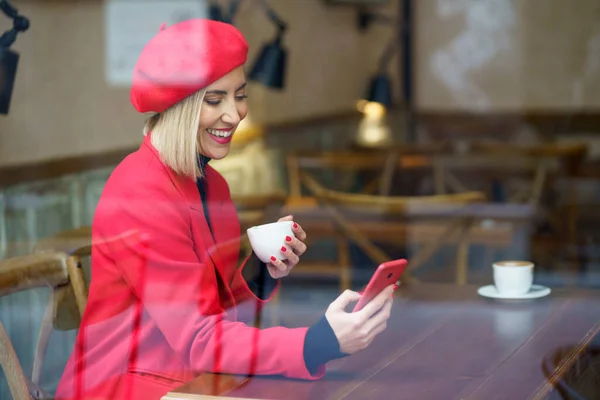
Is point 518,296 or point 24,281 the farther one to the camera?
point 518,296

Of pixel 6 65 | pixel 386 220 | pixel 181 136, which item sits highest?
pixel 6 65

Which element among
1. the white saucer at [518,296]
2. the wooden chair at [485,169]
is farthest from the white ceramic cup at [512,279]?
the wooden chair at [485,169]

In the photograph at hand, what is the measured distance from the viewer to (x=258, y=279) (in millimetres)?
1785

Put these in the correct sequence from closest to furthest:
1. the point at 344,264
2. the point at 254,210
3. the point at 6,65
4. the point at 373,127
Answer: the point at 6,65
the point at 254,210
the point at 344,264
the point at 373,127

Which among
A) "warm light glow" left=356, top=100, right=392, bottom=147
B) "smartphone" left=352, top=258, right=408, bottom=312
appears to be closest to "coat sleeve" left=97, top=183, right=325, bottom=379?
"smartphone" left=352, top=258, right=408, bottom=312

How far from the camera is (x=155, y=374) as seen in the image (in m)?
1.59

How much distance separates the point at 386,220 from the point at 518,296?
1.62m

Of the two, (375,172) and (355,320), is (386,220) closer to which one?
(375,172)

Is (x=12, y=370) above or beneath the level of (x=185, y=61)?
beneath

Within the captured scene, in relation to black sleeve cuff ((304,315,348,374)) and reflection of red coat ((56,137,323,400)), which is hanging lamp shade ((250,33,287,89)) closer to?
reflection of red coat ((56,137,323,400))

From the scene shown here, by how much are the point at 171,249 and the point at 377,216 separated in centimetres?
193

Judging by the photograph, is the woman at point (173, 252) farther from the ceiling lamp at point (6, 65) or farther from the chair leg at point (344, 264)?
the chair leg at point (344, 264)

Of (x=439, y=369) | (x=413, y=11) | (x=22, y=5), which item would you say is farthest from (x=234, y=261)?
(x=413, y=11)

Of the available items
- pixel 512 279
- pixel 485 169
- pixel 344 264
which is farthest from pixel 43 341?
pixel 485 169
